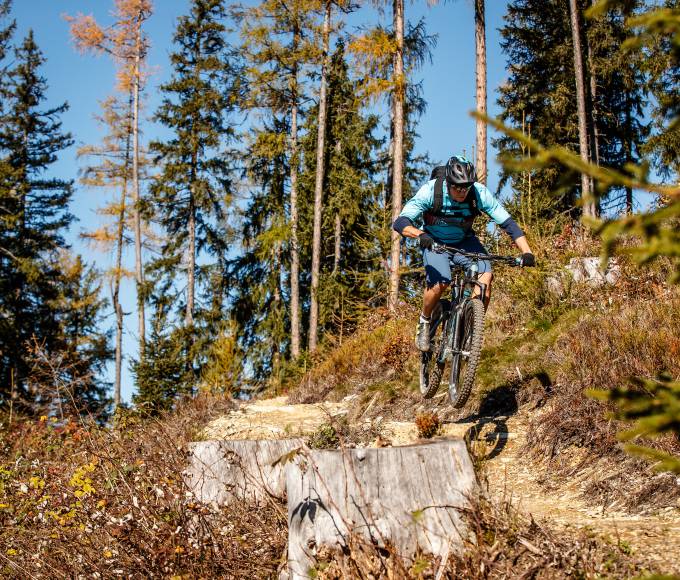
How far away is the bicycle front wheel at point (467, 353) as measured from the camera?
20.8ft

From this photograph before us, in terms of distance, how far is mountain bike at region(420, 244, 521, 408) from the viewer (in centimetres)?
638

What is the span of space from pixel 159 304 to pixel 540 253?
18533 mm

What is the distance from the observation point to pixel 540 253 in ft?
37.4

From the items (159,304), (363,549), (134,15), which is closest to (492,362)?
(363,549)

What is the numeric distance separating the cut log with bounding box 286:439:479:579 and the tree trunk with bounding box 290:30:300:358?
19.5 metres

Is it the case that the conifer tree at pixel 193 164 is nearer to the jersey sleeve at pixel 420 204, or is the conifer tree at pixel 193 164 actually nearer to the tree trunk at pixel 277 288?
the tree trunk at pixel 277 288

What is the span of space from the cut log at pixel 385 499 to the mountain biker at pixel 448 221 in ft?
10.4

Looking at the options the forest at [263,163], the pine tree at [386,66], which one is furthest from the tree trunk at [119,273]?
the pine tree at [386,66]

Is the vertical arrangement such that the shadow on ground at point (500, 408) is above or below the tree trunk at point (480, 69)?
below

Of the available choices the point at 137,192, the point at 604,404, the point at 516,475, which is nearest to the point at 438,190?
the point at 604,404

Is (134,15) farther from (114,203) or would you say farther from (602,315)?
(602,315)

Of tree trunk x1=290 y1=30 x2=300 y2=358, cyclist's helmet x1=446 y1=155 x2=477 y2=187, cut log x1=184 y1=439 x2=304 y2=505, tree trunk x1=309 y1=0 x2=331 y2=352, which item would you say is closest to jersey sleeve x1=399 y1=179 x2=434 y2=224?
cyclist's helmet x1=446 y1=155 x2=477 y2=187

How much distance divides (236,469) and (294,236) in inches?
762

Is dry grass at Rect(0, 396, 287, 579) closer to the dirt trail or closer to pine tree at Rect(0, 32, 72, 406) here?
the dirt trail
